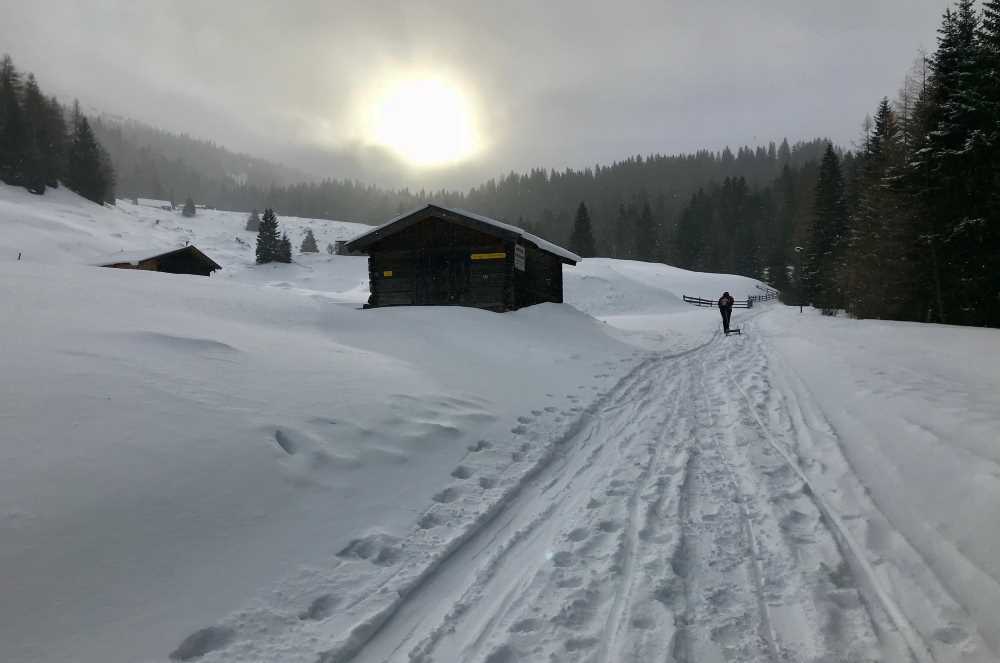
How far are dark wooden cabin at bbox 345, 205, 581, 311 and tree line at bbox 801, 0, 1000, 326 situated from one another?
16.1 meters

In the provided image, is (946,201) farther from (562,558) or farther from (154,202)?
(154,202)

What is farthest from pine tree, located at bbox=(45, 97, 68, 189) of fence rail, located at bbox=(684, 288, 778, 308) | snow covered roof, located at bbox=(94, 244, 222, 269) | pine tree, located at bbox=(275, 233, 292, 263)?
fence rail, located at bbox=(684, 288, 778, 308)

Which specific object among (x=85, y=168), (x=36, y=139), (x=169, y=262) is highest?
(x=36, y=139)

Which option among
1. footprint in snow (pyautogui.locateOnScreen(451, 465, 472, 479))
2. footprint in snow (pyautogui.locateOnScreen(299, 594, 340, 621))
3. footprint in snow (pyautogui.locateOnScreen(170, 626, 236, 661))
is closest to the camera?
footprint in snow (pyautogui.locateOnScreen(170, 626, 236, 661))

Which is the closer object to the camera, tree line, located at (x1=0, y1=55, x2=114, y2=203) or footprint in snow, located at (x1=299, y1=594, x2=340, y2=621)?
footprint in snow, located at (x1=299, y1=594, x2=340, y2=621)

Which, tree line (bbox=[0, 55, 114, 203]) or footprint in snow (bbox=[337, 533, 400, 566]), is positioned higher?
tree line (bbox=[0, 55, 114, 203])

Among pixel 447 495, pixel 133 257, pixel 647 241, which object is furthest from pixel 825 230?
pixel 133 257

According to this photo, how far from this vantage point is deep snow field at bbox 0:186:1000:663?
2.48 meters

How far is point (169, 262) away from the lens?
2808cm

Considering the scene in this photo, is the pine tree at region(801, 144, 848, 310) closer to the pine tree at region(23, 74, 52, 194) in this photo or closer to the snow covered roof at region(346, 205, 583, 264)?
the snow covered roof at region(346, 205, 583, 264)

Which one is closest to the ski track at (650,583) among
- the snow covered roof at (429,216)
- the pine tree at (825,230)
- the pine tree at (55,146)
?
the snow covered roof at (429,216)

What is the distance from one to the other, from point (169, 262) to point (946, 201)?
129ft

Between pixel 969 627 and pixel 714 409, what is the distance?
4882mm

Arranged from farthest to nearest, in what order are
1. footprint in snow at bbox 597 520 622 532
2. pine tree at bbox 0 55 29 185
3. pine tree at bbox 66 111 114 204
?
1. pine tree at bbox 66 111 114 204
2. pine tree at bbox 0 55 29 185
3. footprint in snow at bbox 597 520 622 532
